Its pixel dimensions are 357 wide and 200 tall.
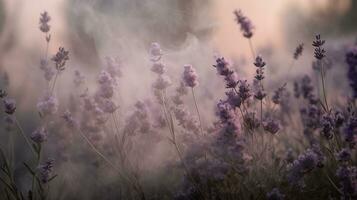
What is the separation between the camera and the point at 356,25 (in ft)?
30.2

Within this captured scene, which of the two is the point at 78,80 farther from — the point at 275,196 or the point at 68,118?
the point at 275,196

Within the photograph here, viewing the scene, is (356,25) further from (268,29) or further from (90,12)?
(90,12)

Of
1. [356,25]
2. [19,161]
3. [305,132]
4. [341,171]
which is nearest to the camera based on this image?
[341,171]

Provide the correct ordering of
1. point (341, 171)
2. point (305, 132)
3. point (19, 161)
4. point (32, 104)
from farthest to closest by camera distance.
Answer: point (32, 104)
point (19, 161)
point (305, 132)
point (341, 171)

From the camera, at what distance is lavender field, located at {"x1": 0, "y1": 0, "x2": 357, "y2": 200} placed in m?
2.82

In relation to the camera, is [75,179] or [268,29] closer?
[75,179]

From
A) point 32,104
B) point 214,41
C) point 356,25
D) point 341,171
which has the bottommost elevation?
point 341,171

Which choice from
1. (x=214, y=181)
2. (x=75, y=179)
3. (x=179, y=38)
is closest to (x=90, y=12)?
(x=179, y=38)

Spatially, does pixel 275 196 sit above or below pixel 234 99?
below

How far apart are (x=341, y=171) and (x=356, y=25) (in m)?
7.48

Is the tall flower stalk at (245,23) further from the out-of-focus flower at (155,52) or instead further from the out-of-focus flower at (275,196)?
the out-of-focus flower at (275,196)

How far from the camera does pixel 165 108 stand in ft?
11.0

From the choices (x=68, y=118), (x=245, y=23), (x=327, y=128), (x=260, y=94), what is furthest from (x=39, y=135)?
→ (x=327, y=128)

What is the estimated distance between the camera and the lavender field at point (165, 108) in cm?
282
